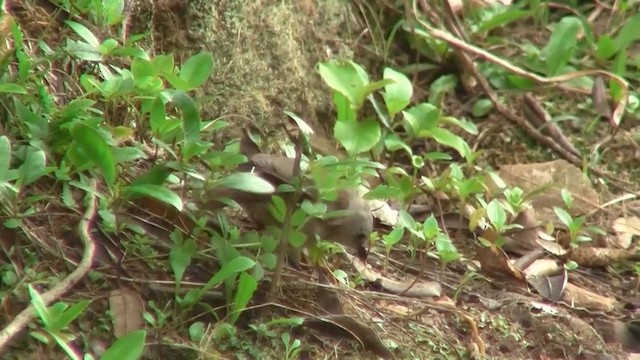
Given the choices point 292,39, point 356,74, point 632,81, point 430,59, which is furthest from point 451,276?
point 632,81

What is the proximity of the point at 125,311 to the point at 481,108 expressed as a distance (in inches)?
58.7

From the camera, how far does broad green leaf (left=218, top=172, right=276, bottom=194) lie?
1438 mm

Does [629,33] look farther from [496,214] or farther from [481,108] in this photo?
[496,214]

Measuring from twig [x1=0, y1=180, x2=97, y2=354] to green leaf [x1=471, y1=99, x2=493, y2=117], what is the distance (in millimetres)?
1377

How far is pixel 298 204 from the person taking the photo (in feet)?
5.00

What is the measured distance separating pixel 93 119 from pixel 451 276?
82 cm

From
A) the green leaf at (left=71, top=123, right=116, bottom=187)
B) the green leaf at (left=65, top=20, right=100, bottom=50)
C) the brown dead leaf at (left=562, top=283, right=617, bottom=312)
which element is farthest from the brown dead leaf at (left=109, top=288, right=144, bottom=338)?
the brown dead leaf at (left=562, top=283, right=617, bottom=312)

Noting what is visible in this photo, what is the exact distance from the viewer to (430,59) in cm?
270

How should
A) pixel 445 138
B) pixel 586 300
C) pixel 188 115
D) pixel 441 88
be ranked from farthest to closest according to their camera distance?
1. pixel 441 88
2. pixel 445 138
3. pixel 586 300
4. pixel 188 115

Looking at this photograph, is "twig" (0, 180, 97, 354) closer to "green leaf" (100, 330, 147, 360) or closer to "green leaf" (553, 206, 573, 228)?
"green leaf" (100, 330, 147, 360)

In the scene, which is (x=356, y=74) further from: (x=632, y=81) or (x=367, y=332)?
(x=632, y=81)

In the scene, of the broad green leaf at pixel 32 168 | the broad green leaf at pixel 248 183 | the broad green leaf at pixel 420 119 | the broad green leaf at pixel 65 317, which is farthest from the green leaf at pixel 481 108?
the broad green leaf at pixel 65 317

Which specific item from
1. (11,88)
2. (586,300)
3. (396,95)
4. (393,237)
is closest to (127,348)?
(11,88)

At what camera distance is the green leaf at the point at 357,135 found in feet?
6.00
